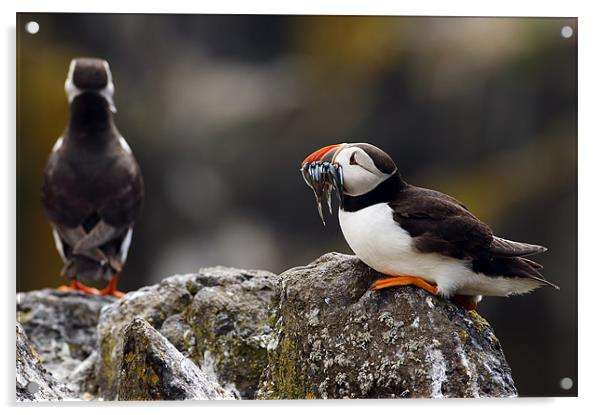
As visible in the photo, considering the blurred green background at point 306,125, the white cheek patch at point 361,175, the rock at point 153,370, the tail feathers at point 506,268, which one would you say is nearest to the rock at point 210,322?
the rock at point 153,370

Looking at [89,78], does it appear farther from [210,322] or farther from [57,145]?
[210,322]

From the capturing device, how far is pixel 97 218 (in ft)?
22.3

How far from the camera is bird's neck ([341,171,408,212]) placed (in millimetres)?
4852

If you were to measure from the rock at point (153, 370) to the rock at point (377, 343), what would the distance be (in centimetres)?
46

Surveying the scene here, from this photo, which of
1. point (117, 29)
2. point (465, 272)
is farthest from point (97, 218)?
point (465, 272)

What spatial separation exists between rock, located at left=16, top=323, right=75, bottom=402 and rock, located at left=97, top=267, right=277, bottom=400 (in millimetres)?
312

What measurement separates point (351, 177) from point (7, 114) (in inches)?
76.3

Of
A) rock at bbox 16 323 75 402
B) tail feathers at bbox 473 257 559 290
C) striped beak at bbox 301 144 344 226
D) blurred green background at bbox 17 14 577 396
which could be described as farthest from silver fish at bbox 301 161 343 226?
rock at bbox 16 323 75 402

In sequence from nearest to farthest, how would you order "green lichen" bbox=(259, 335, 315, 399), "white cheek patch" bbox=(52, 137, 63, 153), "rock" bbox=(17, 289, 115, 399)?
"green lichen" bbox=(259, 335, 315, 399) < "rock" bbox=(17, 289, 115, 399) < "white cheek patch" bbox=(52, 137, 63, 153)

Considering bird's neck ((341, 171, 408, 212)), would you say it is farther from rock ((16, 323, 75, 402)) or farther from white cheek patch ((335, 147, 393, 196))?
rock ((16, 323, 75, 402))

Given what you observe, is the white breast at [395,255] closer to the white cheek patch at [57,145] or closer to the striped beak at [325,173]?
the striped beak at [325,173]

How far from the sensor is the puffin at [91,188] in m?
6.58

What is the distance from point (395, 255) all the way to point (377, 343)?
1.43 ft

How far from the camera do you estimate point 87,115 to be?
6805mm
